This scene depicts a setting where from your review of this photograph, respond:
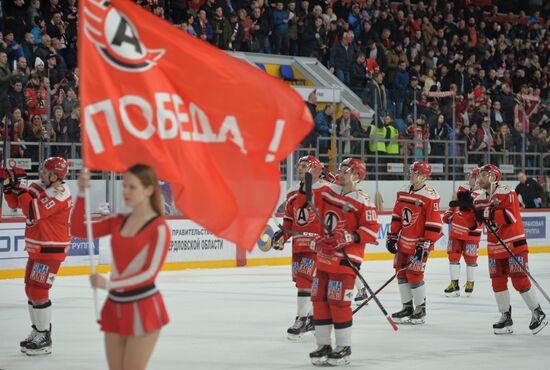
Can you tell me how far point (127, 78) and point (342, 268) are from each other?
3.19m

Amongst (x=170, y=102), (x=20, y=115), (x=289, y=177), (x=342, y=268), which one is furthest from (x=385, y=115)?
(x=170, y=102)

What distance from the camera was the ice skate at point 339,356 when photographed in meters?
8.77

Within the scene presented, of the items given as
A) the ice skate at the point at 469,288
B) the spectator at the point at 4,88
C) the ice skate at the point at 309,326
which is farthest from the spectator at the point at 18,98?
the ice skate at the point at 309,326

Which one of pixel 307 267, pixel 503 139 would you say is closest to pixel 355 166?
pixel 307 267

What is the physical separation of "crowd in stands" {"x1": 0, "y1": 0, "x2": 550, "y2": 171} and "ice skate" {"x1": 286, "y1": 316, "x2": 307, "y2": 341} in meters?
5.48

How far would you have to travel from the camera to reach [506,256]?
1067 centimetres

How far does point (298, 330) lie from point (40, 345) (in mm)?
2572

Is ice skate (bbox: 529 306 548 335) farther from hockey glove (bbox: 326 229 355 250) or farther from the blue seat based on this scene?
the blue seat

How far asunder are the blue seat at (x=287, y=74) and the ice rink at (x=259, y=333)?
329 inches

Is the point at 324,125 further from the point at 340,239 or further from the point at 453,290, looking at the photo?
the point at 340,239

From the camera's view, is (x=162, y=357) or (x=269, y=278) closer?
(x=162, y=357)

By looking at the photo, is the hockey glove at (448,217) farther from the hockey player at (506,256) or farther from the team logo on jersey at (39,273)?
the team logo on jersey at (39,273)

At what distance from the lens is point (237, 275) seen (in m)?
17.5

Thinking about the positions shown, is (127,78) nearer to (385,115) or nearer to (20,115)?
(20,115)
